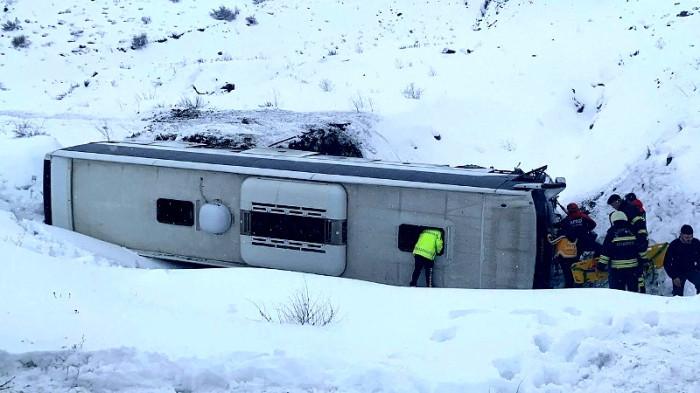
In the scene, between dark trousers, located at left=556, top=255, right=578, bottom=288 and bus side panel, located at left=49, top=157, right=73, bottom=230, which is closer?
dark trousers, located at left=556, top=255, right=578, bottom=288

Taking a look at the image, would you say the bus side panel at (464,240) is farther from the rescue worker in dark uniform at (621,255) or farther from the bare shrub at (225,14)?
the bare shrub at (225,14)

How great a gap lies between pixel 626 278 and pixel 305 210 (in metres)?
4.44

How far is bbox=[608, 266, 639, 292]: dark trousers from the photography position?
975 cm

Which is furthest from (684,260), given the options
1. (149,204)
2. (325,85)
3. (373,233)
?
(325,85)

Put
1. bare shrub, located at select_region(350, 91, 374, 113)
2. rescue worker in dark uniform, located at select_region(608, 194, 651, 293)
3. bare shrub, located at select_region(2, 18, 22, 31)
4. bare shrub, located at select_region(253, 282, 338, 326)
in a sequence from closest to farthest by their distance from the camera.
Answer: bare shrub, located at select_region(253, 282, 338, 326)
rescue worker in dark uniform, located at select_region(608, 194, 651, 293)
bare shrub, located at select_region(350, 91, 374, 113)
bare shrub, located at select_region(2, 18, 22, 31)


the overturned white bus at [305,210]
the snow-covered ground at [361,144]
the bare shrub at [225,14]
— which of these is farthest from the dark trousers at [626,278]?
the bare shrub at [225,14]

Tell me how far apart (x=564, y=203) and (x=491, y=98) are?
471 cm

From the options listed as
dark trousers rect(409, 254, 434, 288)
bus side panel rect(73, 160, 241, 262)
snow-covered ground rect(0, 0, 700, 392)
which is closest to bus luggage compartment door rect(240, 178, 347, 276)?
bus side panel rect(73, 160, 241, 262)

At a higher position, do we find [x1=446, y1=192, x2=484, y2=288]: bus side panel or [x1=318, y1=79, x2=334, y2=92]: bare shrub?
[x1=318, y1=79, x2=334, y2=92]: bare shrub

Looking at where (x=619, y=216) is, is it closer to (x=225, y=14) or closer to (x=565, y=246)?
(x=565, y=246)

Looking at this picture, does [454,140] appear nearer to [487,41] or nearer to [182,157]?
[487,41]

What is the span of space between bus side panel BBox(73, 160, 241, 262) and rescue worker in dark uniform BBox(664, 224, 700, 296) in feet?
20.0

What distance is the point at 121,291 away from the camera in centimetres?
775

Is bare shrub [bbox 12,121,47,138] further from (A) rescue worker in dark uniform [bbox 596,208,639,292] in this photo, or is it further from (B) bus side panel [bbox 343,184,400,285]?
(A) rescue worker in dark uniform [bbox 596,208,639,292]
